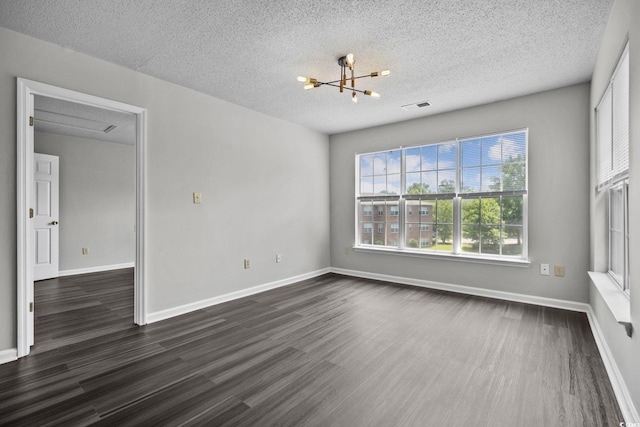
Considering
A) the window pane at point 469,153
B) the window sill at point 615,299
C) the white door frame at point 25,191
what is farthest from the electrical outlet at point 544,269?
the white door frame at point 25,191

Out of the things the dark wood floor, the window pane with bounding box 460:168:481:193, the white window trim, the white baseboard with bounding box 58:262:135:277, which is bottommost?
the dark wood floor

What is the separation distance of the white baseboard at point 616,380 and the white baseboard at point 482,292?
73cm

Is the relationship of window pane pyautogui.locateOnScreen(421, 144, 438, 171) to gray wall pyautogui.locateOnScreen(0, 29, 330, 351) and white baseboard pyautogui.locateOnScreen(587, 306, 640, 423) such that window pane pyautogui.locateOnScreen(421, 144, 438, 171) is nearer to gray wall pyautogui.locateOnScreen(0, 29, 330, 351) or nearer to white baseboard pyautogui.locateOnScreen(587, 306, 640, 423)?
gray wall pyautogui.locateOnScreen(0, 29, 330, 351)

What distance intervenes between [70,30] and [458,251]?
4.71 metres

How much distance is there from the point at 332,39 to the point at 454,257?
3169 millimetres

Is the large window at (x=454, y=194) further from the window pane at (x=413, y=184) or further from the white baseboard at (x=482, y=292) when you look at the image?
the white baseboard at (x=482, y=292)

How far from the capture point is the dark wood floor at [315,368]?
5.67ft

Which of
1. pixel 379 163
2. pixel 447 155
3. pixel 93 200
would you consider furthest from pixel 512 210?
pixel 93 200

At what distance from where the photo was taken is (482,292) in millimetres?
4027

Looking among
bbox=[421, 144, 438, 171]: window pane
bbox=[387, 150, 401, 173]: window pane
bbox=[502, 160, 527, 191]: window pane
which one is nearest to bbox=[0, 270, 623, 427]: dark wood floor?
bbox=[502, 160, 527, 191]: window pane

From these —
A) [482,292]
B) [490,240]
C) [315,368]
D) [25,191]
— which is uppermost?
[25,191]

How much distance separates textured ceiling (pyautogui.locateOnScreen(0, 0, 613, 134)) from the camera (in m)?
2.13

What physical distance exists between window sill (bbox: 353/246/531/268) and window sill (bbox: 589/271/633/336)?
849 mm

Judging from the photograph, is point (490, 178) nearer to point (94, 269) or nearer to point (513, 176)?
point (513, 176)
